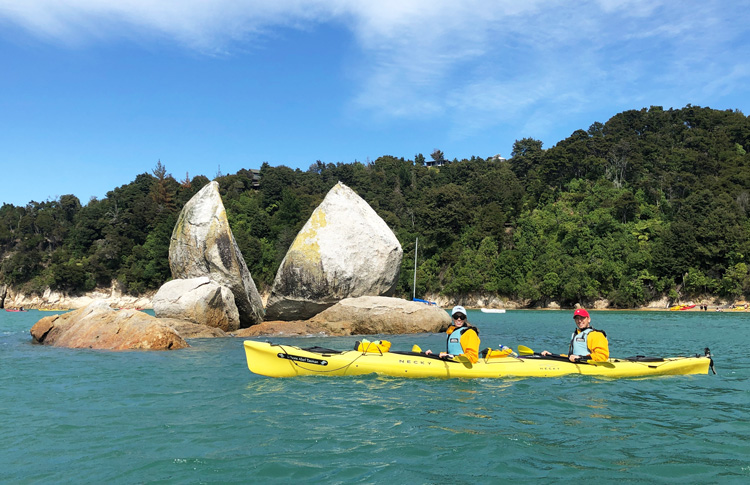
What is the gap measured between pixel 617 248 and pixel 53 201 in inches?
3339

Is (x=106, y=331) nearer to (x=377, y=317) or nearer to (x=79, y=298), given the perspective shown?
(x=377, y=317)

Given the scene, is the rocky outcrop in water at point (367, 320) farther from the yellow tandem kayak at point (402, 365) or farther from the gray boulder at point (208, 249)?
the yellow tandem kayak at point (402, 365)

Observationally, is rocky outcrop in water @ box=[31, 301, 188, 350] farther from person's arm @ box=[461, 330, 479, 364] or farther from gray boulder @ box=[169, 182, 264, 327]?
person's arm @ box=[461, 330, 479, 364]

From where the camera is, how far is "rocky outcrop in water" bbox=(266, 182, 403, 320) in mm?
20453

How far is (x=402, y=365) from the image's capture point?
408 inches

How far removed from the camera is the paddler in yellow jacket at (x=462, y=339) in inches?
401

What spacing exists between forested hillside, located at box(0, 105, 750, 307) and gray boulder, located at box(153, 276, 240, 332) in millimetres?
41307

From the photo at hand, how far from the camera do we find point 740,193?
51.8m

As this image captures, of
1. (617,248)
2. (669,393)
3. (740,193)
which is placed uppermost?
(740,193)

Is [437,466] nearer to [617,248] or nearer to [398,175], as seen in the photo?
[617,248]

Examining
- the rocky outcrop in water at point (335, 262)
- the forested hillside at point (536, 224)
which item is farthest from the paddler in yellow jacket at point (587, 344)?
the forested hillside at point (536, 224)

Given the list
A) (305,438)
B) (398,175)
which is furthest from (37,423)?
(398,175)

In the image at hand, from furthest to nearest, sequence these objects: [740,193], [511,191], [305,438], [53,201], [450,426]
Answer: [53,201], [511,191], [740,193], [450,426], [305,438]

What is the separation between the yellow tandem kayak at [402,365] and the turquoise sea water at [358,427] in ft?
0.75
